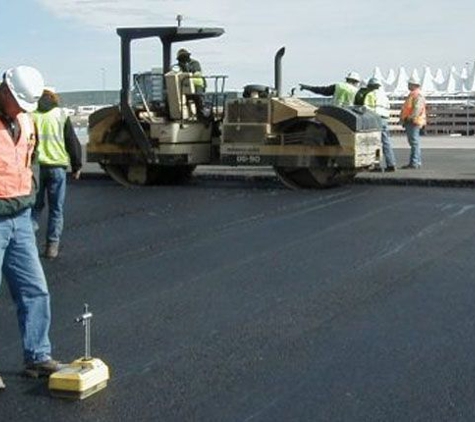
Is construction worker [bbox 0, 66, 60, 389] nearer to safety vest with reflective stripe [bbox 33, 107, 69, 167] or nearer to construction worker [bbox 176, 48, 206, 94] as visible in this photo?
safety vest with reflective stripe [bbox 33, 107, 69, 167]

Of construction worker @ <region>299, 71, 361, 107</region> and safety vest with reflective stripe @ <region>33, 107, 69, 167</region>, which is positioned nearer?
safety vest with reflective stripe @ <region>33, 107, 69, 167</region>

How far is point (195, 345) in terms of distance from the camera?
596 cm

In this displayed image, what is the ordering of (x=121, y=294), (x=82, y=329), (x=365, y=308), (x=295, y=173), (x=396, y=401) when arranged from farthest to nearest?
(x=295, y=173), (x=121, y=294), (x=365, y=308), (x=82, y=329), (x=396, y=401)

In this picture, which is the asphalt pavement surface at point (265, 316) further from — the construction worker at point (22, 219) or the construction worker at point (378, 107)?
the construction worker at point (378, 107)

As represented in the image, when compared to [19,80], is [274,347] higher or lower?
lower

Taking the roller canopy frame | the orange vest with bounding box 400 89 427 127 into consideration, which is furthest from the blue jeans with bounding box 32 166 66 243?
the orange vest with bounding box 400 89 427 127

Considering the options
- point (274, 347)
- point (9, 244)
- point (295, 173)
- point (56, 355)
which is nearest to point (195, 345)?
point (274, 347)

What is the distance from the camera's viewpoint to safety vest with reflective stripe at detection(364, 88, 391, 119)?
16.6m

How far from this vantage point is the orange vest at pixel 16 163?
507cm

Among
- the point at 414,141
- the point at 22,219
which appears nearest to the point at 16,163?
the point at 22,219

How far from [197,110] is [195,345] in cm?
1000

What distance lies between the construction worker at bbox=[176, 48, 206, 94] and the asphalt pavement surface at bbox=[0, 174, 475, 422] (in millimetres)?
3702

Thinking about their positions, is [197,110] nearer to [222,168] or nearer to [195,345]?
[222,168]

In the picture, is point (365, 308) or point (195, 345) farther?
point (365, 308)
